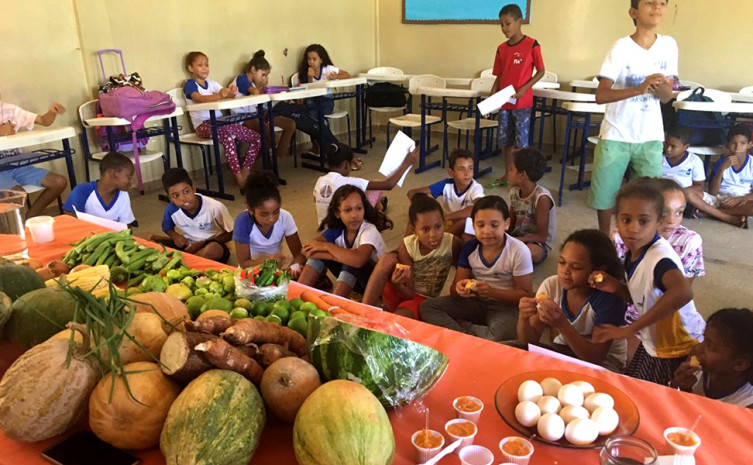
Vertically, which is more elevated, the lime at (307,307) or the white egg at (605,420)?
the lime at (307,307)

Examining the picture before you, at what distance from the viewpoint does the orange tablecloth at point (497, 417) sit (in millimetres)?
1081

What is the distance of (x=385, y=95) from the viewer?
718 centimetres

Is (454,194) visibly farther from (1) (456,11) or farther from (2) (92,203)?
(1) (456,11)

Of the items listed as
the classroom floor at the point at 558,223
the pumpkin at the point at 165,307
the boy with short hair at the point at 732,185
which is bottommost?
the classroom floor at the point at 558,223

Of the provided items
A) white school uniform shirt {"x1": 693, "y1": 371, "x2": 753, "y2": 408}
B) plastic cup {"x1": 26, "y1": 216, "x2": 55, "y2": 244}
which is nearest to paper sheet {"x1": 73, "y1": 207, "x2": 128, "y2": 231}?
plastic cup {"x1": 26, "y1": 216, "x2": 55, "y2": 244}

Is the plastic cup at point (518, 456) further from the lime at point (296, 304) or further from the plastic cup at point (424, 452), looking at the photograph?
the lime at point (296, 304)

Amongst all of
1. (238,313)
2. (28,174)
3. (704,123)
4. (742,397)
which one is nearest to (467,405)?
(238,313)

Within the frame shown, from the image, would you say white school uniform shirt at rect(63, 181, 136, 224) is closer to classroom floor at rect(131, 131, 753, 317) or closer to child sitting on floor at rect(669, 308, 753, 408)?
classroom floor at rect(131, 131, 753, 317)

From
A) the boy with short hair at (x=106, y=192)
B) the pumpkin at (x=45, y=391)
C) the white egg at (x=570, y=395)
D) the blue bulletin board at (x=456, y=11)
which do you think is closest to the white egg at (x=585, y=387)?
the white egg at (x=570, y=395)

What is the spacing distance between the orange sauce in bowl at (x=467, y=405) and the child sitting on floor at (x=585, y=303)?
0.80m

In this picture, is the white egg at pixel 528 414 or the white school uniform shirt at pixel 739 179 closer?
the white egg at pixel 528 414

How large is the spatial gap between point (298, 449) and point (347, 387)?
0.14 meters

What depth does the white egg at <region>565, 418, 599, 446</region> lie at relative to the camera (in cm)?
108

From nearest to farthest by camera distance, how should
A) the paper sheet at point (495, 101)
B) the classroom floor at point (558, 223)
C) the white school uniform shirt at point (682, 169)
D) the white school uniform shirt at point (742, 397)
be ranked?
the white school uniform shirt at point (742, 397), the classroom floor at point (558, 223), the white school uniform shirt at point (682, 169), the paper sheet at point (495, 101)
